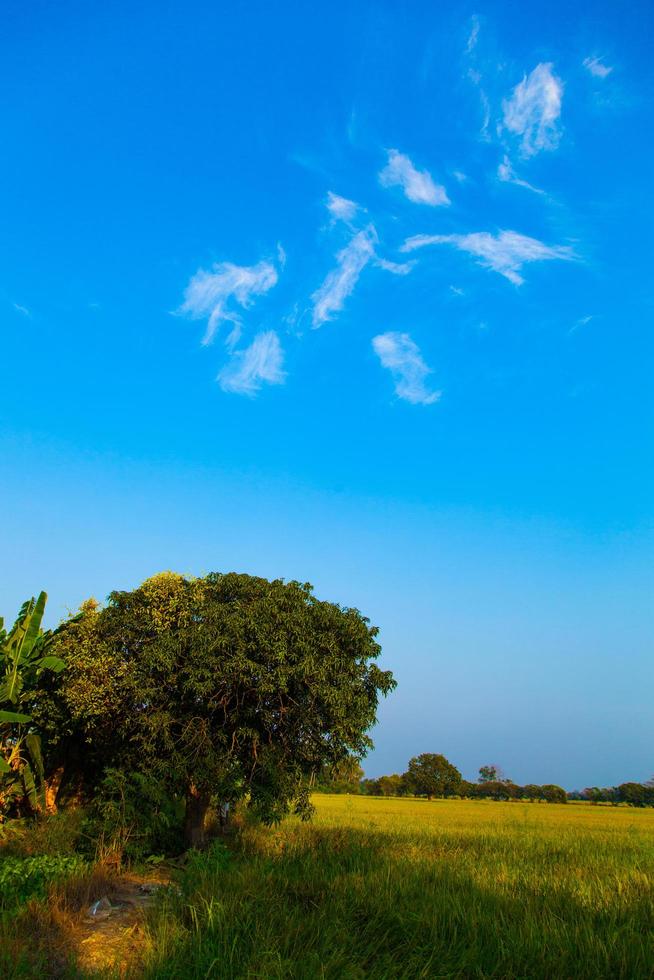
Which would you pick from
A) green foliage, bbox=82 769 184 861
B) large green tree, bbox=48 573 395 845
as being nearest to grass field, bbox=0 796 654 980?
green foliage, bbox=82 769 184 861

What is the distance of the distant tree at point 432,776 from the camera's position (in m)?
76.1

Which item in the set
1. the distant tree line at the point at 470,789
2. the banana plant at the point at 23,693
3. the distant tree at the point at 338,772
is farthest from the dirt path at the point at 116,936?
the distant tree line at the point at 470,789

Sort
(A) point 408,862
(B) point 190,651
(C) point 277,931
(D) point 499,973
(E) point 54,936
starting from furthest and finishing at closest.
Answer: (B) point 190,651 → (A) point 408,862 → (E) point 54,936 → (C) point 277,931 → (D) point 499,973

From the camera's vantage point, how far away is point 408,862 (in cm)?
992

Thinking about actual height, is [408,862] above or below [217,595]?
below

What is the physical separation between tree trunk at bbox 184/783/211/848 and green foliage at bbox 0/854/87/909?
340cm

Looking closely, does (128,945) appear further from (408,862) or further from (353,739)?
(353,739)

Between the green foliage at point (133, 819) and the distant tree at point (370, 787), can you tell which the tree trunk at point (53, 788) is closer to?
the green foliage at point (133, 819)

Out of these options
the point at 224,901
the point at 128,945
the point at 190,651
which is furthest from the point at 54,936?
the point at 190,651

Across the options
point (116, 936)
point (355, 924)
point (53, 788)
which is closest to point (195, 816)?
point (53, 788)

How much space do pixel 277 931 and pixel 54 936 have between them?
2.59 m

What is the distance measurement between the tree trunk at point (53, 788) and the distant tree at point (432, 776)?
66.3 metres

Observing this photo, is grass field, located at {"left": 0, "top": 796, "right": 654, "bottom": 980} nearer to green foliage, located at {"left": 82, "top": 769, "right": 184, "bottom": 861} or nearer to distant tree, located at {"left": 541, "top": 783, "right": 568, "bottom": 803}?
green foliage, located at {"left": 82, "top": 769, "right": 184, "bottom": 861}

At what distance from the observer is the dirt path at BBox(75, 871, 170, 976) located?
20.1 feet
